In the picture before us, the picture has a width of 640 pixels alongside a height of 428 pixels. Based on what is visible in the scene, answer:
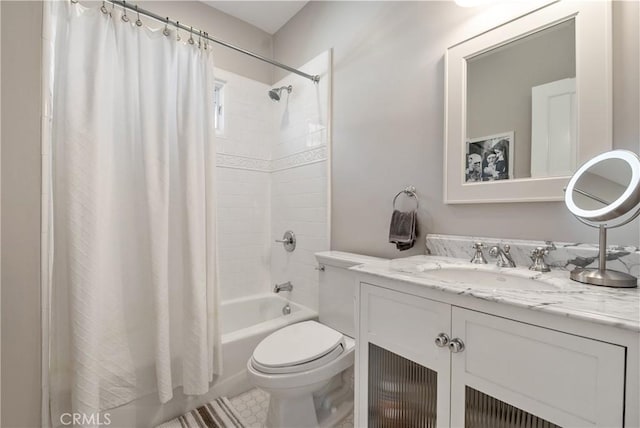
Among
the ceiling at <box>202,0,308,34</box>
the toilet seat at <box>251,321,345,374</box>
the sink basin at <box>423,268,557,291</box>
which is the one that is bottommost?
the toilet seat at <box>251,321,345,374</box>

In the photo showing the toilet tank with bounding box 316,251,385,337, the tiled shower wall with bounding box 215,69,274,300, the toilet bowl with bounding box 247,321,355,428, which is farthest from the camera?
the tiled shower wall with bounding box 215,69,274,300

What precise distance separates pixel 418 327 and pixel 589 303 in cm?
40

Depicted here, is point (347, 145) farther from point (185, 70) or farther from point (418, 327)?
point (418, 327)

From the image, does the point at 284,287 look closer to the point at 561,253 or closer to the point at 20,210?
the point at 20,210

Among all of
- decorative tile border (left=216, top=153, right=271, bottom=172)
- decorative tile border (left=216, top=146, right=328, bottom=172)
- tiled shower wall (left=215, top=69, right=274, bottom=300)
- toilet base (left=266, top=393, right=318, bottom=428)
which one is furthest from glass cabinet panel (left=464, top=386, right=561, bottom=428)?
decorative tile border (left=216, top=153, right=271, bottom=172)

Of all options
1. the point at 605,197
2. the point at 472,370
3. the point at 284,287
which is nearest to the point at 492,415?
the point at 472,370

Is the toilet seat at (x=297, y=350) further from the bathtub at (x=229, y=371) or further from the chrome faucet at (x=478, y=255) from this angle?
the chrome faucet at (x=478, y=255)

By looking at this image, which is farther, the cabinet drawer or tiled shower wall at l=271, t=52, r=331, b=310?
tiled shower wall at l=271, t=52, r=331, b=310

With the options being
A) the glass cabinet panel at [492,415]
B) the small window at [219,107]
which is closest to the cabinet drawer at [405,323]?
the glass cabinet panel at [492,415]

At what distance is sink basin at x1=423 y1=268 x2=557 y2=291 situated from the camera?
3.01 ft

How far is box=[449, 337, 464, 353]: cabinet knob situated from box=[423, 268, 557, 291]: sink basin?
0.71 feet

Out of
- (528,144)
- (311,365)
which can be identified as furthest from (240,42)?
(311,365)

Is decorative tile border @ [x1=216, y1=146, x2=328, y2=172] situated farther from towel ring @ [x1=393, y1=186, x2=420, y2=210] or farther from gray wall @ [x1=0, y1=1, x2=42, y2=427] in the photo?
gray wall @ [x1=0, y1=1, x2=42, y2=427]

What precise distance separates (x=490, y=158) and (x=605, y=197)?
16.6 inches
